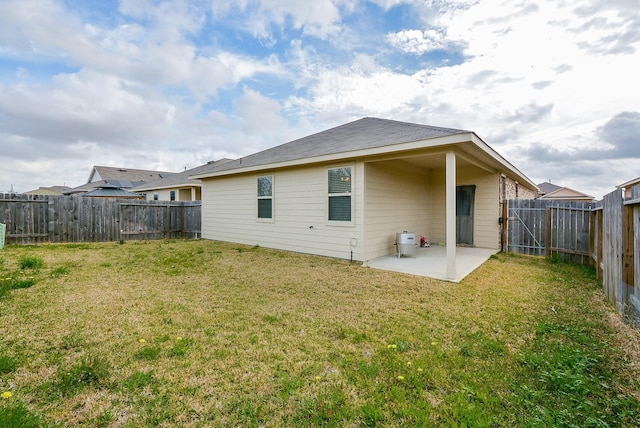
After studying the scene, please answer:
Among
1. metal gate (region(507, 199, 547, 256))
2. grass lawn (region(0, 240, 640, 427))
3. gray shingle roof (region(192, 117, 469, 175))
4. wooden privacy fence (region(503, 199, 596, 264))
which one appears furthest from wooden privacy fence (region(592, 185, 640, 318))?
metal gate (region(507, 199, 547, 256))

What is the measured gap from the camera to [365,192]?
6.75 m

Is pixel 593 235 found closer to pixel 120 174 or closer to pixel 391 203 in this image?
pixel 391 203

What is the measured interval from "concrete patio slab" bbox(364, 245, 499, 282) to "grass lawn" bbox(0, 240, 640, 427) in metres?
0.83

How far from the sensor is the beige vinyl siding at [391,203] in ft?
22.9

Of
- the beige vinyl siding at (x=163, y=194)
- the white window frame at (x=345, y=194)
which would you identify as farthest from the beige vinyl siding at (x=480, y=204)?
the beige vinyl siding at (x=163, y=194)

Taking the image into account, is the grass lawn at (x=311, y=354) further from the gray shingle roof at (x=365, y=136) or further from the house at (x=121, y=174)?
the house at (x=121, y=174)

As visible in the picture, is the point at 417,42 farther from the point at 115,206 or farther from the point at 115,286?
the point at 115,206

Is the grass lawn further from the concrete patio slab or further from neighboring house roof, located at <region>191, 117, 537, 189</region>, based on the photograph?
neighboring house roof, located at <region>191, 117, 537, 189</region>

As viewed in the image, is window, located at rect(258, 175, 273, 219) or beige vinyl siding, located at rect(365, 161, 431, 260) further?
window, located at rect(258, 175, 273, 219)

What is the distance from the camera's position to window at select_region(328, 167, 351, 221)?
703 cm

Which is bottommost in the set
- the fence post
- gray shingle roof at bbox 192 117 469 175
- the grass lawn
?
the grass lawn

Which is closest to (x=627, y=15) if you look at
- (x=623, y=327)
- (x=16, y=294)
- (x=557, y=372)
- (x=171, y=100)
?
A: (x=623, y=327)

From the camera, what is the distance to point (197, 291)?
4.52 meters

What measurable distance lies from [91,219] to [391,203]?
1080 centimetres
